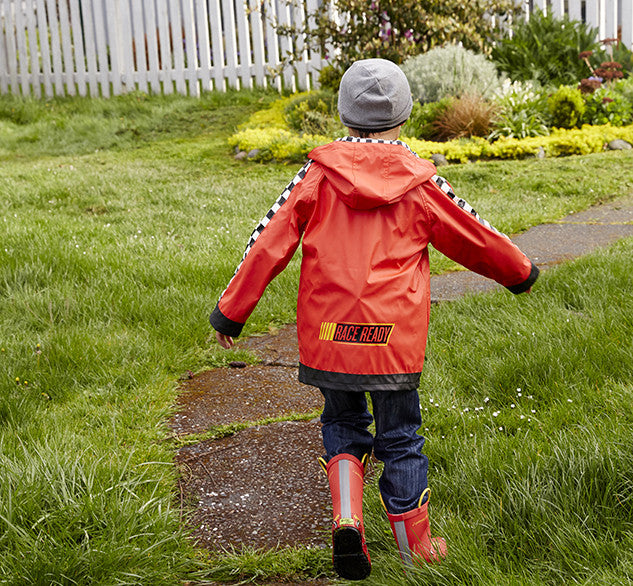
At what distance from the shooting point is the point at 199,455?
267 cm

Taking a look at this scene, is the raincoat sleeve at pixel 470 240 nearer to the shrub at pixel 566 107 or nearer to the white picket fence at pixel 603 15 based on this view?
the shrub at pixel 566 107

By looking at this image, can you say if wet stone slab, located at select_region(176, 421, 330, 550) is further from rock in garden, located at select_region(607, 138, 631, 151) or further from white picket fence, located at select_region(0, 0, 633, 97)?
white picket fence, located at select_region(0, 0, 633, 97)

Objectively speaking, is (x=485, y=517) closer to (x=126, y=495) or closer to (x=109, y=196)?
(x=126, y=495)

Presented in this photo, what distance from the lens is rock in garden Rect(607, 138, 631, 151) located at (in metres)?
8.34

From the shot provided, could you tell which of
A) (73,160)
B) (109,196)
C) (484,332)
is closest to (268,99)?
(73,160)

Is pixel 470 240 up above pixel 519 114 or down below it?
above

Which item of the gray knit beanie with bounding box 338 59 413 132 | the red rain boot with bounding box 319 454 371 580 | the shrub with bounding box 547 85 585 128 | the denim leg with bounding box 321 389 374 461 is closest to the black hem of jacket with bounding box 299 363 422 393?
the denim leg with bounding box 321 389 374 461

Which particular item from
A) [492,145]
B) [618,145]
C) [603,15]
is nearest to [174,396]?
[492,145]

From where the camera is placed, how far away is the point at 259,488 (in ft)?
8.04

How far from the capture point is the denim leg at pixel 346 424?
2.10m

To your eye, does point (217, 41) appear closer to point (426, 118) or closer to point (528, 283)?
point (426, 118)

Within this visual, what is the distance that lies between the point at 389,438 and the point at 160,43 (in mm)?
12015

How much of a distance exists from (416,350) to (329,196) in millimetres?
482

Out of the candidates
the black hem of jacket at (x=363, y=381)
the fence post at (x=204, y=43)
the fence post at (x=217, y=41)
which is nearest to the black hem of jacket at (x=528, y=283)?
the black hem of jacket at (x=363, y=381)
